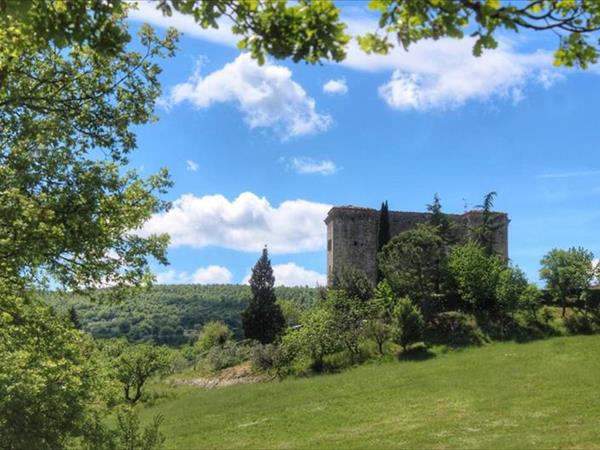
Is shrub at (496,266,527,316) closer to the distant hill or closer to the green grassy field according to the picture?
the green grassy field

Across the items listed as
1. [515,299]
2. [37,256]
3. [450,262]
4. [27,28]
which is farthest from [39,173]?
[450,262]

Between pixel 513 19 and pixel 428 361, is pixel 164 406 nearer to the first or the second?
pixel 428 361

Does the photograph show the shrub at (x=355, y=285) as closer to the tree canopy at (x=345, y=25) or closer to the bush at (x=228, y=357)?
the bush at (x=228, y=357)

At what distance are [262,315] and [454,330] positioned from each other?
69.1ft

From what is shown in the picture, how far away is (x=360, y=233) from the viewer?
63281 mm

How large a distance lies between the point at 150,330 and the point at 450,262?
89816mm

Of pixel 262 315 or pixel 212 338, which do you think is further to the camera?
pixel 212 338

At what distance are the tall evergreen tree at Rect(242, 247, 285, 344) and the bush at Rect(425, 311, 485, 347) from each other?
1750cm

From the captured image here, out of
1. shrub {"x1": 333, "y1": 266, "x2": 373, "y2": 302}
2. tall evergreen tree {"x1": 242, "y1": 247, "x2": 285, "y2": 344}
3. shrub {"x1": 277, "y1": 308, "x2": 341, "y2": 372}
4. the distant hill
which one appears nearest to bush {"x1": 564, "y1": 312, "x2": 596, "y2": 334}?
shrub {"x1": 333, "y1": 266, "x2": 373, "y2": 302}

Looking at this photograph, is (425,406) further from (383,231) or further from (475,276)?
(383,231)

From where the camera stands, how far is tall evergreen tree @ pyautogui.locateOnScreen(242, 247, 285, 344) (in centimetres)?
6106

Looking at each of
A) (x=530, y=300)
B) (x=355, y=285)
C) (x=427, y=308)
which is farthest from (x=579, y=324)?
(x=355, y=285)

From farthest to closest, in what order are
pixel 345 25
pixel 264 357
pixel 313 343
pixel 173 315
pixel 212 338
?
pixel 173 315 → pixel 212 338 → pixel 264 357 → pixel 313 343 → pixel 345 25

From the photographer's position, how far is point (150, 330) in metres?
128
